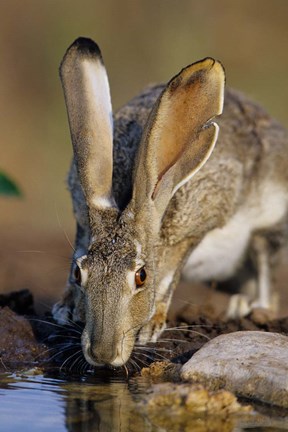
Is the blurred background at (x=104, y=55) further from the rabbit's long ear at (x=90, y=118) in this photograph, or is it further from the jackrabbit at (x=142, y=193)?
the rabbit's long ear at (x=90, y=118)

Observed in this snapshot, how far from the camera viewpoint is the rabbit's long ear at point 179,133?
5512mm

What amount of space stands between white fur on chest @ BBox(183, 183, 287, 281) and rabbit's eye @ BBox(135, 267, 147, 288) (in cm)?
175

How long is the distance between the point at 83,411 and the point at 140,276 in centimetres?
118

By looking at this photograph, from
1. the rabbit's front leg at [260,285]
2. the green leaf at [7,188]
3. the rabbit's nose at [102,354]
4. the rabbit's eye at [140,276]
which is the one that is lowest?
the rabbit's nose at [102,354]

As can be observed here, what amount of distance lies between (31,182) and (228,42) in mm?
3864

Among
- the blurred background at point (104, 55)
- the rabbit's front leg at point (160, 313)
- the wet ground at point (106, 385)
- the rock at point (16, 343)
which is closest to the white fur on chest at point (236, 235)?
the wet ground at point (106, 385)

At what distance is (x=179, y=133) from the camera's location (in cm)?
575

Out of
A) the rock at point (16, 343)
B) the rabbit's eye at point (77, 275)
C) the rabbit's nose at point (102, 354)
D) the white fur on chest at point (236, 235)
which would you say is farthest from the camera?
the white fur on chest at point (236, 235)

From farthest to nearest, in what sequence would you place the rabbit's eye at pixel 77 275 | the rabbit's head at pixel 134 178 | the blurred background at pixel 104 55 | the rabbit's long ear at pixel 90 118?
the blurred background at pixel 104 55, the rabbit's long ear at pixel 90 118, the rabbit's eye at pixel 77 275, the rabbit's head at pixel 134 178

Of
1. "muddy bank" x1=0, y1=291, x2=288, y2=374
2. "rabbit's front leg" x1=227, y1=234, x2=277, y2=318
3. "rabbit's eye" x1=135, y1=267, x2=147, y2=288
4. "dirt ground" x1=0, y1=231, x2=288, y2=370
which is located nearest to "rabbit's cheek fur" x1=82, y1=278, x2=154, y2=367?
"rabbit's eye" x1=135, y1=267, x2=147, y2=288

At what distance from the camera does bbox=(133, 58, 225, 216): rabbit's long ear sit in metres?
5.51

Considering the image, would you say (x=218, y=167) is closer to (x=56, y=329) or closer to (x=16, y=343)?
(x=56, y=329)

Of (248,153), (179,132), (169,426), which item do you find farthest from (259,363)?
(248,153)

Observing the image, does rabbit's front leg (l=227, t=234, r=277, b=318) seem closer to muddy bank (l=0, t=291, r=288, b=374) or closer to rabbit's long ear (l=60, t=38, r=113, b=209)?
muddy bank (l=0, t=291, r=288, b=374)
